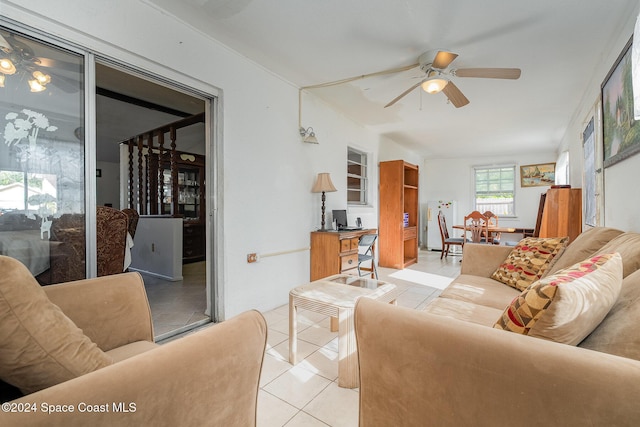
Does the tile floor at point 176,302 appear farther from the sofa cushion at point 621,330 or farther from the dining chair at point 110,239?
the sofa cushion at point 621,330

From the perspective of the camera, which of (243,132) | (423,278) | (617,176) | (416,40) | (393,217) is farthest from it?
(393,217)

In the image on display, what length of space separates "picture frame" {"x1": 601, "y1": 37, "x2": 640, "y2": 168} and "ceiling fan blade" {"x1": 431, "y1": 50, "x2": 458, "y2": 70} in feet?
3.46

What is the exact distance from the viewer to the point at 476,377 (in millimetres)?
734

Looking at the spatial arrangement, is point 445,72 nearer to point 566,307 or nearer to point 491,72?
point 491,72

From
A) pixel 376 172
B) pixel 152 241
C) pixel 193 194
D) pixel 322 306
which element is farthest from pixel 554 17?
pixel 193 194

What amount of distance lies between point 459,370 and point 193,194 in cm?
593

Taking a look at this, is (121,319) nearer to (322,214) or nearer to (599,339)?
(599,339)

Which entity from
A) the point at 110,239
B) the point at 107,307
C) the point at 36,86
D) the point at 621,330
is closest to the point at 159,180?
the point at 110,239

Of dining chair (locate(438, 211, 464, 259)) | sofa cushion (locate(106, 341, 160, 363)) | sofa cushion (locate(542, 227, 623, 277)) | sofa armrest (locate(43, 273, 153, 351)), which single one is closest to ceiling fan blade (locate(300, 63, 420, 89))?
sofa cushion (locate(542, 227, 623, 277))

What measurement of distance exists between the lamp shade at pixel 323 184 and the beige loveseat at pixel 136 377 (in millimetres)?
2608

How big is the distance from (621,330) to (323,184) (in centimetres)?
291

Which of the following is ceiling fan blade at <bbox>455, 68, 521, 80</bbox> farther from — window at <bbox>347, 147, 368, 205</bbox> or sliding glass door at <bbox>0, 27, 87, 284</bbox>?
sliding glass door at <bbox>0, 27, 87, 284</bbox>

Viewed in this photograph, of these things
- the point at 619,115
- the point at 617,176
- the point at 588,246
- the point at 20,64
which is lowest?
the point at 588,246

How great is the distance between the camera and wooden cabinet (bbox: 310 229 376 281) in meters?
3.28
